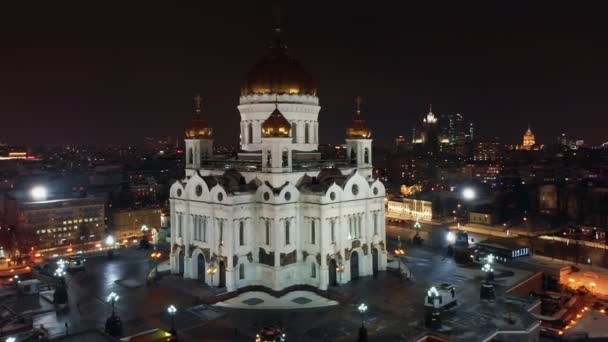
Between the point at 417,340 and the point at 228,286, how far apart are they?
11603 millimetres

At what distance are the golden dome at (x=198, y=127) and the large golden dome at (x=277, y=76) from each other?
3.22 m

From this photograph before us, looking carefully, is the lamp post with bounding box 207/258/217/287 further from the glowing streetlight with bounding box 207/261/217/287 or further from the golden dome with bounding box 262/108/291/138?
the golden dome with bounding box 262/108/291/138

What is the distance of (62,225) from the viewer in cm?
6481

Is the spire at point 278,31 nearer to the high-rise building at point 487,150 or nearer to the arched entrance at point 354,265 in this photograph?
the arched entrance at point 354,265

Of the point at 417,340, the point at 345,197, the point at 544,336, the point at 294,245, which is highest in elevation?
the point at 345,197

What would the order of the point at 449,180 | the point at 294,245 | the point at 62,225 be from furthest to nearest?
the point at 449,180 → the point at 62,225 → the point at 294,245

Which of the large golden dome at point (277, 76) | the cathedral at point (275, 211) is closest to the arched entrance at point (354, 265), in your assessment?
the cathedral at point (275, 211)

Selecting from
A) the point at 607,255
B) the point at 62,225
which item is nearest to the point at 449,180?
the point at 607,255

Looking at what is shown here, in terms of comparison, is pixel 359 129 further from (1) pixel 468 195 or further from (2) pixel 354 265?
(1) pixel 468 195

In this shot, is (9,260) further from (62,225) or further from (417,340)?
(417,340)

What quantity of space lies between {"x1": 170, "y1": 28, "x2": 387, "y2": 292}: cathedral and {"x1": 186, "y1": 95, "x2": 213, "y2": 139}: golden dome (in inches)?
3.1

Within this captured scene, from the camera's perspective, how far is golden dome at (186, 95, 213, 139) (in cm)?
3756

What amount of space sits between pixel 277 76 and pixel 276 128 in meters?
5.64

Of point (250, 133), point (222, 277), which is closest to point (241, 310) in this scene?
point (222, 277)
